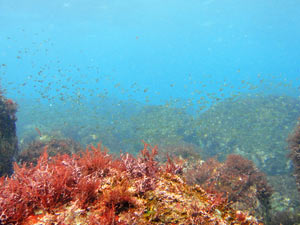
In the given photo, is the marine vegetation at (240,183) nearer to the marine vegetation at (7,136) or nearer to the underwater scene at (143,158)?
the underwater scene at (143,158)

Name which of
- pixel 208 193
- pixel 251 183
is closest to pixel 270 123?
pixel 251 183

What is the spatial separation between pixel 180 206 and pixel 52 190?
1685 millimetres

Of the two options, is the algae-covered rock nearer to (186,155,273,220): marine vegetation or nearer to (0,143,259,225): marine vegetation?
(186,155,273,220): marine vegetation

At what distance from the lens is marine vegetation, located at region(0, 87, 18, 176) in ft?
21.9

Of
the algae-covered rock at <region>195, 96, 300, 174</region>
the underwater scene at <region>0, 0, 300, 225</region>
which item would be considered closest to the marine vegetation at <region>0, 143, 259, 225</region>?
the underwater scene at <region>0, 0, 300, 225</region>

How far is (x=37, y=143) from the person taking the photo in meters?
10.1

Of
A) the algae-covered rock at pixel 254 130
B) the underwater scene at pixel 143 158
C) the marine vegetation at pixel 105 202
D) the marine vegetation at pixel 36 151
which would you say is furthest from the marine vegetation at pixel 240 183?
the algae-covered rock at pixel 254 130

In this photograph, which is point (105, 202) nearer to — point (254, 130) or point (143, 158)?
point (143, 158)

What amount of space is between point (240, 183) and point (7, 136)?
876 cm

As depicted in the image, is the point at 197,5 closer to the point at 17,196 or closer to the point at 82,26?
the point at 82,26

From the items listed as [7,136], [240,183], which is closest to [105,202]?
[240,183]

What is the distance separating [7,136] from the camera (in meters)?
7.36

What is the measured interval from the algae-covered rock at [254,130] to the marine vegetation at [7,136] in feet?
47.2

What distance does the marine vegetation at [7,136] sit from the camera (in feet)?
21.9
